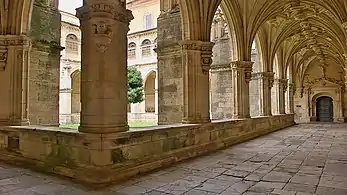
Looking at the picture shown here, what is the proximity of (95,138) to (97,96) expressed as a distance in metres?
0.56

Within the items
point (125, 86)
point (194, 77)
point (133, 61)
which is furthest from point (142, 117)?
point (125, 86)

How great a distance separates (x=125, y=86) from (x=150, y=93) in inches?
838

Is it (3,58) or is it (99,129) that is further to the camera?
(3,58)

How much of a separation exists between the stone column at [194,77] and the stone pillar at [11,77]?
338cm

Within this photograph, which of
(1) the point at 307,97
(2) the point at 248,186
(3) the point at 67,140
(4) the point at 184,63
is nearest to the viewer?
(2) the point at 248,186

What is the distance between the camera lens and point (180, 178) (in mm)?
3885

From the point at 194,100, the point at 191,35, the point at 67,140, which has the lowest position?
the point at 67,140

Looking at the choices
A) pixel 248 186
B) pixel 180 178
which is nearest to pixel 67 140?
pixel 180 178

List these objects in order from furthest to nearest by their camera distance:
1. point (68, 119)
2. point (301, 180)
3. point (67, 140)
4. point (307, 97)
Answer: point (307, 97), point (68, 119), point (67, 140), point (301, 180)

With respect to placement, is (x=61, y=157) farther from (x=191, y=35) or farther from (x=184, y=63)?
(x=191, y=35)

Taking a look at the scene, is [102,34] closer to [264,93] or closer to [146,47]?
[264,93]

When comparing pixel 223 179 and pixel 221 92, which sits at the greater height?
pixel 221 92

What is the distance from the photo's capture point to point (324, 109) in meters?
22.6

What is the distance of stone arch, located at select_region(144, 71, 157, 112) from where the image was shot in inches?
977
